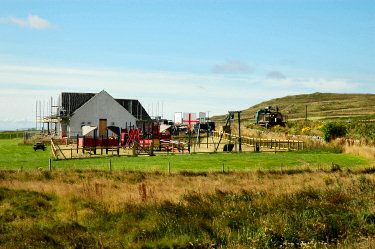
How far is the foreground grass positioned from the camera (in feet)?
34.7

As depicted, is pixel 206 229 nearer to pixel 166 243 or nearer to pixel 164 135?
pixel 166 243

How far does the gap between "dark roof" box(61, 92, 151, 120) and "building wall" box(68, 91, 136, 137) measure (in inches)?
102

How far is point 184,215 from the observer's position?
13.0m

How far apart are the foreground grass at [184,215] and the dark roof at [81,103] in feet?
134

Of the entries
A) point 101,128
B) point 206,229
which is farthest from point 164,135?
point 206,229

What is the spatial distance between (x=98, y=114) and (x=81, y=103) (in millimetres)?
5240

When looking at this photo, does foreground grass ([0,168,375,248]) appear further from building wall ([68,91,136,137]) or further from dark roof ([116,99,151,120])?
dark roof ([116,99,151,120])

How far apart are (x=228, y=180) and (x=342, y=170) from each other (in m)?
7.72

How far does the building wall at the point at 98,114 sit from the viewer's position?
55.4 m

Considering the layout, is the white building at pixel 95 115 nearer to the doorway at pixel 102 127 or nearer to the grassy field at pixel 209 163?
the doorway at pixel 102 127

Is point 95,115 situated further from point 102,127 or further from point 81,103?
point 81,103

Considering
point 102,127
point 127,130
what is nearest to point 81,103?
point 102,127

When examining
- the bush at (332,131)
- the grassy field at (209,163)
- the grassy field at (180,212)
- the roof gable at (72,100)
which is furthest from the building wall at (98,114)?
the grassy field at (180,212)

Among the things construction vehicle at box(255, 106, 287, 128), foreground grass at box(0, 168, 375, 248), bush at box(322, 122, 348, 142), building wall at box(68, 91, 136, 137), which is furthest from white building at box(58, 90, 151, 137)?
foreground grass at box(0, 168, 375, 248)
